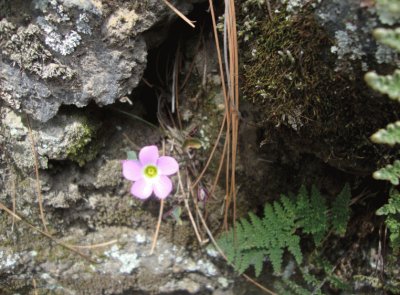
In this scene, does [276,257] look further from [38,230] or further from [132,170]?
[38,230]

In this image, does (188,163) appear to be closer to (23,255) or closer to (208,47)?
(208,47)

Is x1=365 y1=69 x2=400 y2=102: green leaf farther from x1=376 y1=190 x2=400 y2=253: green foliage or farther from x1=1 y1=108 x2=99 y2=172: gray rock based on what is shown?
x1=1 y1=108 x2=99 y2=172: gray rock

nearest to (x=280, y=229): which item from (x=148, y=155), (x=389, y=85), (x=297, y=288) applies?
(x=297, y=288)

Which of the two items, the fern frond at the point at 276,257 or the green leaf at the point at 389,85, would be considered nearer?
the green leaf at the point at 389,85

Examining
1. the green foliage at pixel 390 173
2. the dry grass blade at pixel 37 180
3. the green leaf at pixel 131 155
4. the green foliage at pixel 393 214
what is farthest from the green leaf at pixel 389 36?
the dry grass blade at pixel 37 180

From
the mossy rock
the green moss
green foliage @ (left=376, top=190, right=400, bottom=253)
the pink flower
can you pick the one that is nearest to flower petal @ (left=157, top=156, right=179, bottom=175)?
the pink flower

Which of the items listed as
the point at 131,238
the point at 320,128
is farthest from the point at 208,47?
the point at 131,238

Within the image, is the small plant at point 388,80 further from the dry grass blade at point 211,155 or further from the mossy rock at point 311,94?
the dry grass blade at point 211,155
